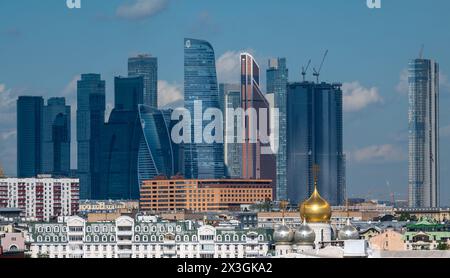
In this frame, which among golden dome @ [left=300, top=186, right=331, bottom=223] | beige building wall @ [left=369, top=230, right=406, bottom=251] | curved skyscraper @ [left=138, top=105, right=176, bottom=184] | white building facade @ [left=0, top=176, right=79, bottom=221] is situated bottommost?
beige building wall @ [left=369, top=230, right=406, bottom=251]

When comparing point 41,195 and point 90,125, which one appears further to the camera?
point 90,125

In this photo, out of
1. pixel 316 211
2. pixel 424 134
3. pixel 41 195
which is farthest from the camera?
pixel 424 134

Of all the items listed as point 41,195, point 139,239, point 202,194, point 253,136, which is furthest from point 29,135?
point 139,239

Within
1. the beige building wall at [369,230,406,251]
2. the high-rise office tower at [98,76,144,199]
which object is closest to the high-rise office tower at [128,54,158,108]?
the high-rise office tower at [98,76,144,199]

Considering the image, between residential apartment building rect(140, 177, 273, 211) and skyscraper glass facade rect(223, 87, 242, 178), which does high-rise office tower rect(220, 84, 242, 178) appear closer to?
skyscraper glass facade rect(223, 87, 242, 178)

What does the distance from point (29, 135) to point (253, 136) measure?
1496cm

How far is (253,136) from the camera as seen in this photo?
141 meters

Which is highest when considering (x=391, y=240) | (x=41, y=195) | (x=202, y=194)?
(x=202, y=194)

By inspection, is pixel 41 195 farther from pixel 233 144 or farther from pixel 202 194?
pixel 233 144

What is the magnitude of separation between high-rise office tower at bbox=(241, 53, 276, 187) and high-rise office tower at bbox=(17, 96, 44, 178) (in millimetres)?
13219

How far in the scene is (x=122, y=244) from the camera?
50.5 m

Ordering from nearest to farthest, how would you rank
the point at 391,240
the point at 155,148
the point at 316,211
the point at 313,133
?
the point at 316,211
the point at 391,240
the point at 313,133
the point at 155,148

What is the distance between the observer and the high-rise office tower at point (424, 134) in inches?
4628

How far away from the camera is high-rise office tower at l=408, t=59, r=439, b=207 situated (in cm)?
11756
